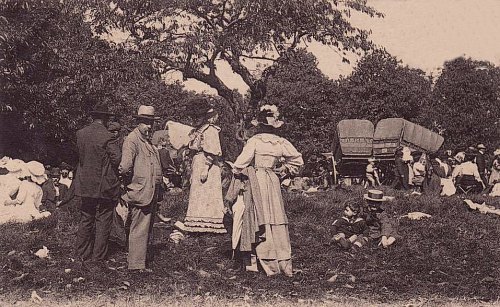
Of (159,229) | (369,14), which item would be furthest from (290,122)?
(159,229)

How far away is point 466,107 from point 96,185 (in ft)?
133

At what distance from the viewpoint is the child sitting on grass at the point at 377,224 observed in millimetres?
8812

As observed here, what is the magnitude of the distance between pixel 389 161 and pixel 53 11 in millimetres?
14699

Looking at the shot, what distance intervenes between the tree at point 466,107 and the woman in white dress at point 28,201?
3573cm

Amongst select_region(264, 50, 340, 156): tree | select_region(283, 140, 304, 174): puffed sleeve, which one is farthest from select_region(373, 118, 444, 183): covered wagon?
select_region(264, 50, 340, 156): tree

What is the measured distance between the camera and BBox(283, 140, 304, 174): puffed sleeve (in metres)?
7.37

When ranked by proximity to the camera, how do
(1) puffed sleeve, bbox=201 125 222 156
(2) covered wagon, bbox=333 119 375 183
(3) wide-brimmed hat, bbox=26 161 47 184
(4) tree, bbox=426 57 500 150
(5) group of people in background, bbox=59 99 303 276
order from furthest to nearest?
(4) tree, bbox=426 57 500 150
(2) covered wagon, bbox=333 119 375 183
(3) wide-brimmed hat, bbox=26 161 47 184
(1) puffed sleeve, bbox=201 125 222 156
(5) group of people in background, bbox=59 99 303 276

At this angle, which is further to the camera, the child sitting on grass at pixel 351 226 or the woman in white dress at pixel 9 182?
the woman in white dress at pixel 9 182

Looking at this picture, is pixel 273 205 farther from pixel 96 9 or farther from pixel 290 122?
pixel 290 122

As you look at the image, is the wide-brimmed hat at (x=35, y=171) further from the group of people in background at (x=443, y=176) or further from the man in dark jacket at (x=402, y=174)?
the man in dark jacket at (x=402, y=174)

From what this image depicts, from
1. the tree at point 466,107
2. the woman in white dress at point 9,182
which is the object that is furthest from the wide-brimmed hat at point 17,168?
the tree at point 466,107

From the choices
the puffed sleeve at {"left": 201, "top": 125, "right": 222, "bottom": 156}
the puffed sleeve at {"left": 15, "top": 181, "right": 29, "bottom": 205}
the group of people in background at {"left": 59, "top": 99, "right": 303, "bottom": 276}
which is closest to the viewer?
the group of people in background at {"left": 59, "top": 99, "right": 303, "bottom": 276}

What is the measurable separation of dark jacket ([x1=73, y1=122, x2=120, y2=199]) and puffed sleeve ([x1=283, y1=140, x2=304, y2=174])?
211 cm

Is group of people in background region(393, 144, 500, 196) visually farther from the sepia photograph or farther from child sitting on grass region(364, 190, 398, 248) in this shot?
child sitting on grass region(364, 190, 398, 248)
